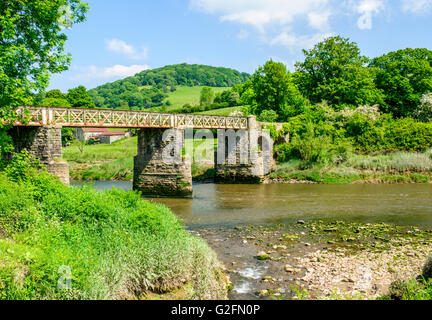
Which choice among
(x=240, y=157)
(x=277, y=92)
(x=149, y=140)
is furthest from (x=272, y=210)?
(x=277, y=92)

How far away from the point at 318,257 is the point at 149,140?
16488 millimetres

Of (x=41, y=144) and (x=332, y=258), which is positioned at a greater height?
(x=41, y=144)

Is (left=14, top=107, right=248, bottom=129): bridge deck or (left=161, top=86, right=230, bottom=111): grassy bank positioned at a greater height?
(left=161, top=86, right=230, bottom=111): grassy bank

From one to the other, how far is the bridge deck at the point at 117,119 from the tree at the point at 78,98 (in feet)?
128

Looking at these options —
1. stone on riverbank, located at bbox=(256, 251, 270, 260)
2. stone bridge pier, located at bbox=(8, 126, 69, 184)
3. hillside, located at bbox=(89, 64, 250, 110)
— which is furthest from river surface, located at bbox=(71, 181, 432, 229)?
hillside, located at bbox=(89, 64, 250, 110)

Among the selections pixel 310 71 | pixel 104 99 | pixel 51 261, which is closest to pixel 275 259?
pixel 51 261

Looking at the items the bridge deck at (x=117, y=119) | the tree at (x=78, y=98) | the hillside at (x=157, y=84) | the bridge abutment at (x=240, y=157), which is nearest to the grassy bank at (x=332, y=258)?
the bridge deck at (x=117, y=119)

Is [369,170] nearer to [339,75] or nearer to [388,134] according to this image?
[388,134]

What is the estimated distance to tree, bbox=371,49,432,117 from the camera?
1478 inches

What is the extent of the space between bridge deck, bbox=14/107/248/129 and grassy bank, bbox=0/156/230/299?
7.42 meters

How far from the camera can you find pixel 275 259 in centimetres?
970

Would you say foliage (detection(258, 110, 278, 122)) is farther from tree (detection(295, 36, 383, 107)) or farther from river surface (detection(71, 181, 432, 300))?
river surface (detection(71, 181, 432, 300))

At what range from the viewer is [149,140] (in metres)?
24.0
